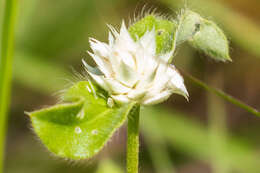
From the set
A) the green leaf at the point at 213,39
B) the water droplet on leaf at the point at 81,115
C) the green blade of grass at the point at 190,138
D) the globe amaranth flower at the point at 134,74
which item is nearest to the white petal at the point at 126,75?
the globe amaranth flower at the point at 134,74

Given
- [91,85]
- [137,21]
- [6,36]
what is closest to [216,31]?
[137,21]

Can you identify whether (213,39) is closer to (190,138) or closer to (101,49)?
(101,49)

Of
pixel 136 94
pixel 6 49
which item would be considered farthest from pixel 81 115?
pixel 6 49

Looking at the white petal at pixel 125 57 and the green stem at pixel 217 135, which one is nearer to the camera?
the white petal at pixel 125 57

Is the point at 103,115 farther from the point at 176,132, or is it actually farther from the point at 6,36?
the point at 176,132

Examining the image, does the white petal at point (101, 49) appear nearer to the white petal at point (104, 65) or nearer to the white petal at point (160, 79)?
the white petal at point (104, 65)

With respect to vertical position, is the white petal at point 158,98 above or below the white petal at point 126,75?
below
